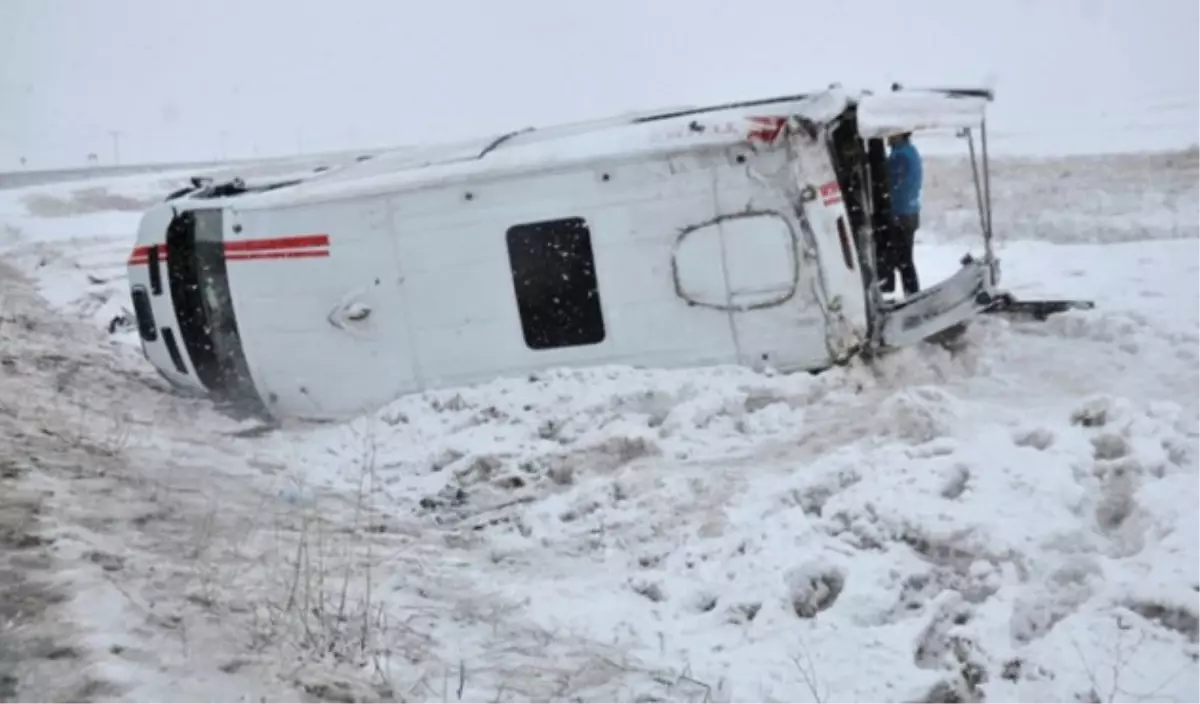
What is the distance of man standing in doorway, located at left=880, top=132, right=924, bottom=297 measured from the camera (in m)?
9.14

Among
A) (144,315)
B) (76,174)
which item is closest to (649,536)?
(144,315)

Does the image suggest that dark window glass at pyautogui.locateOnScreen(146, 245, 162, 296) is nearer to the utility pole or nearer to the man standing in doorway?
the man standing in doorway

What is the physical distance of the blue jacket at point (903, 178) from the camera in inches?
360

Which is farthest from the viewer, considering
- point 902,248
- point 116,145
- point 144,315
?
point 116,145

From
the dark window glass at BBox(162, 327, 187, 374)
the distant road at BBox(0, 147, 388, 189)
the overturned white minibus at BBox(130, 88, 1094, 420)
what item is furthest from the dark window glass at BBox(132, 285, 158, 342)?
the distant road at BBox(0, 147, 388, 189)

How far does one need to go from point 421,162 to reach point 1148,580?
19.2 feet

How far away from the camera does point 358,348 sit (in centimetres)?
828

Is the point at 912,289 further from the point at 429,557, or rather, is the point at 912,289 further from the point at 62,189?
the point at 62,189

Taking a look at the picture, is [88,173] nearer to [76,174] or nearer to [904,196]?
[76,174]

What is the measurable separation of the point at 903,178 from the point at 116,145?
61.1 metres

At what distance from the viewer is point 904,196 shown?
9.16 metres

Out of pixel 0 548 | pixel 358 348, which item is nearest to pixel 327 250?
pixel 358 348

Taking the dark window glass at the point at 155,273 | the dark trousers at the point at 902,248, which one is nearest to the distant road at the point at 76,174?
the dark window glass at the point at 155,273

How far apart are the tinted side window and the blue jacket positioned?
3.15 m
